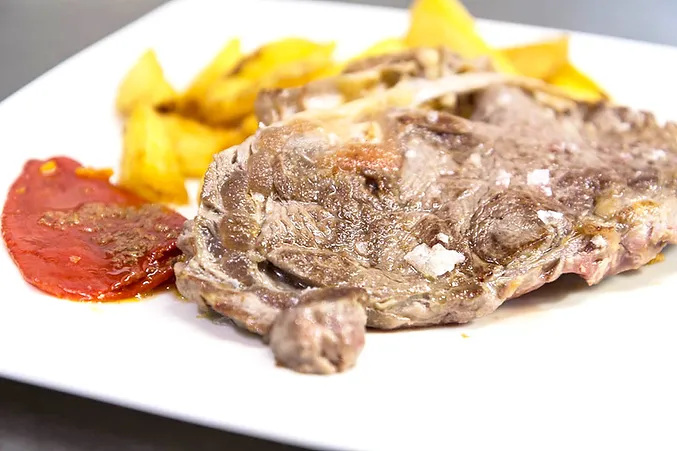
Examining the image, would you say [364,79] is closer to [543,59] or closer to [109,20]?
[543,59]

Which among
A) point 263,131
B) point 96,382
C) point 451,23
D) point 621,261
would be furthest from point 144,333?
point 451,23

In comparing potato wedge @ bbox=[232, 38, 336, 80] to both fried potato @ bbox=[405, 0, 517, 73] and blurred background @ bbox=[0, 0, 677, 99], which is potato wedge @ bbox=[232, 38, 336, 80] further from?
blurred background @ bbox=[0, 0, 677, 99]

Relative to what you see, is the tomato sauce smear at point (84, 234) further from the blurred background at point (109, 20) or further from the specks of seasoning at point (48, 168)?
the blurred background at point (109, 20)

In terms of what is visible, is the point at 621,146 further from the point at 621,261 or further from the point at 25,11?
the point at 25,11

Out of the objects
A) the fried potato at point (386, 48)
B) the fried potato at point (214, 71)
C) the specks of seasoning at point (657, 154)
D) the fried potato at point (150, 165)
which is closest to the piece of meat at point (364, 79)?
the fried potato at point (386, 48)

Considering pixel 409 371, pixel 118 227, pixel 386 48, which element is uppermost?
pixel 386 48

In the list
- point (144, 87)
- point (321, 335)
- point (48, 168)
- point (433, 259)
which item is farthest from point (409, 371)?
point (144, 87)

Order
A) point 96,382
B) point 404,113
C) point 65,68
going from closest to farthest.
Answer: point 96,382
point 404,113
point 65,68
